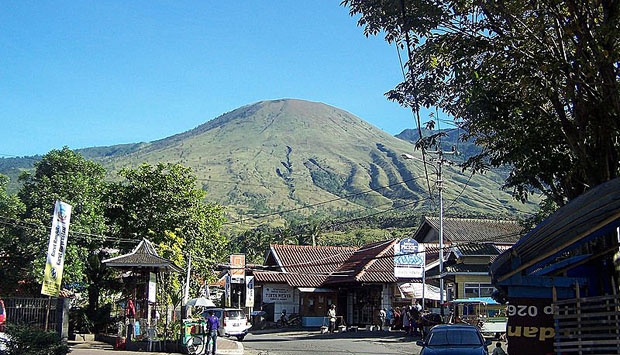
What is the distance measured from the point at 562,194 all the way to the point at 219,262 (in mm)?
27917

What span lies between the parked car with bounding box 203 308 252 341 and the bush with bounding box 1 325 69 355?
619 inches

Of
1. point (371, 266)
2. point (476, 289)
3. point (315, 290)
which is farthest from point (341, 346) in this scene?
point (315, 290)

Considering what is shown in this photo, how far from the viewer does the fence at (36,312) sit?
20.5 m

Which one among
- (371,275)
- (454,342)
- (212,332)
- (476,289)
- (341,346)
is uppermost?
(371,275)

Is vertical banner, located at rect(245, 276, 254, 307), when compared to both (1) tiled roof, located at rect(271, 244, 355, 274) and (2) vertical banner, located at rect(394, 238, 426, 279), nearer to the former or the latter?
(1) tiled roof, located at rect(271, 244, 355, 274)

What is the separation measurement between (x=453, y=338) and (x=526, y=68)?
20.2 feet

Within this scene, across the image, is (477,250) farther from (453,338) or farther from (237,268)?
(453,338)

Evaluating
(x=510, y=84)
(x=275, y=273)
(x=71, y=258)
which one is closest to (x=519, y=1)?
(x=510, y=84)

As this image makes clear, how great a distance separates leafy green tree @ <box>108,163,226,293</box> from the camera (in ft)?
119

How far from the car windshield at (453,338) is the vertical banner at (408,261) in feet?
55.2

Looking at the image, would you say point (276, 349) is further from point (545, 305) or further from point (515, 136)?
point (545, 305)

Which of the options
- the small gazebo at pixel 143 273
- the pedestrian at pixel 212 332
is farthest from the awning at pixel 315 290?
the pedestrian at pixel 212 332

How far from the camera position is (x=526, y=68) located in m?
13.3

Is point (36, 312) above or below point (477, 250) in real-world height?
below
